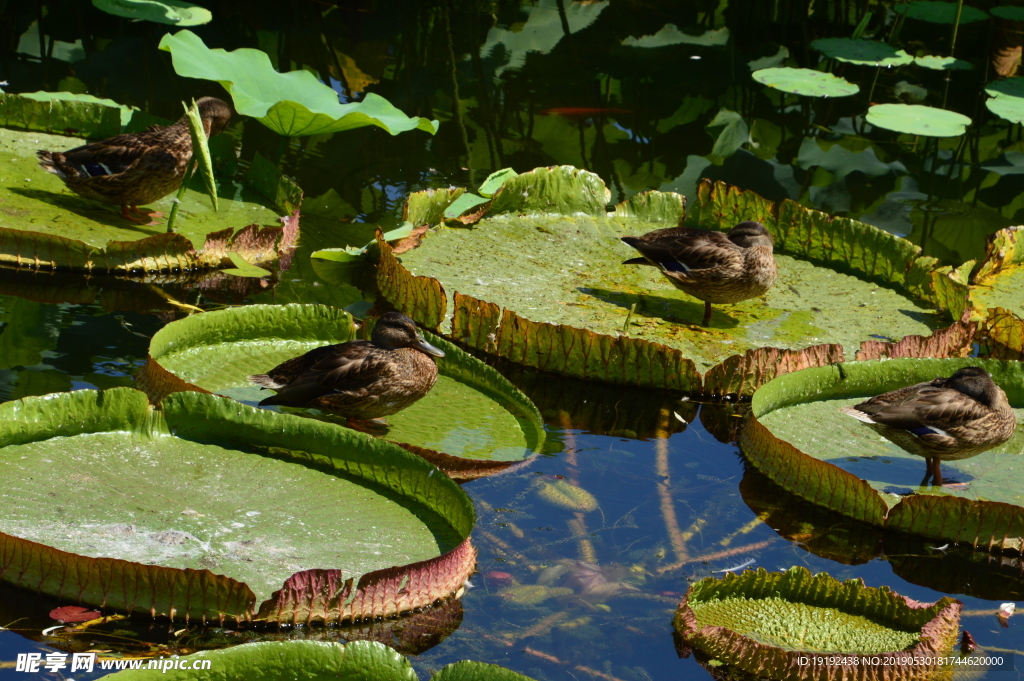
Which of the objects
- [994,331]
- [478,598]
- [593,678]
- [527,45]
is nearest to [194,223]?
[478,598]

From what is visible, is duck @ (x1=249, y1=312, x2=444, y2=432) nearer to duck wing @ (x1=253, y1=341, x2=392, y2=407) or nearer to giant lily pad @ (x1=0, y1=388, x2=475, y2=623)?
duck wing @ (x1=253, y1=341, x2=392, y2=407)

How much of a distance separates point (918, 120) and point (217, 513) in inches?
355

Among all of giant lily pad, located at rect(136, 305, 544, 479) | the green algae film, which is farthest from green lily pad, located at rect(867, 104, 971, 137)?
giant lily pad, located at rect(136, 305, 544, 479)

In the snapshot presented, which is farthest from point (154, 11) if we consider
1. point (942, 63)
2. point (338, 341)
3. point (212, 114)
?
point (942, 63)

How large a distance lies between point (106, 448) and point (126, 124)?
4.67 meters

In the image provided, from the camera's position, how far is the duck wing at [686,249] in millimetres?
6562

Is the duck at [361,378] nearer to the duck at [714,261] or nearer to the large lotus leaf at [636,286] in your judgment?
the large lotus leaf at [636,286]

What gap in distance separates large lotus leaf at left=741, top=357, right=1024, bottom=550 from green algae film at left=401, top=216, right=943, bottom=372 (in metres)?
0.53

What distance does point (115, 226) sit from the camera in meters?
7.21

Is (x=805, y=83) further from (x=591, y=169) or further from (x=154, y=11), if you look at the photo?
(x=154, y=11)

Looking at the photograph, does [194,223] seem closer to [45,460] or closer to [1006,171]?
[45,460]

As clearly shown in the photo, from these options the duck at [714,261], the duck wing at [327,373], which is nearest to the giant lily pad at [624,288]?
the duck at [714,261]

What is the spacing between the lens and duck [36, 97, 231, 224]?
702cm

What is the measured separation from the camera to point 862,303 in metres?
7.11
